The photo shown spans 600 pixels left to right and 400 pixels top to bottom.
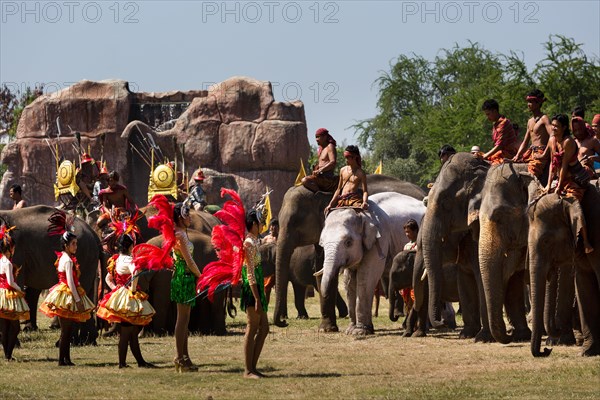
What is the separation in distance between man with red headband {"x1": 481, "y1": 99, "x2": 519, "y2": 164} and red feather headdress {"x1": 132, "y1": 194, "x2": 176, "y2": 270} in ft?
16.2

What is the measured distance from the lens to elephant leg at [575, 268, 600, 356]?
45.9ft

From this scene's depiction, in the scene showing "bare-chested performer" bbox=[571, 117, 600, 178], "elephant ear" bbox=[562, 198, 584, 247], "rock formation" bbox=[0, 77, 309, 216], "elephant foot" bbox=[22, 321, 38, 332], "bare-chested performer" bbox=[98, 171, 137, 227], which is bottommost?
"elephant foot" bbox=[22, 321, 38, 332]

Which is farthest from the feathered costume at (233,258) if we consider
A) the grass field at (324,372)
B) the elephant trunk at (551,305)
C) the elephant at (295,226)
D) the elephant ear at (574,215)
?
the elephant at (295,226)

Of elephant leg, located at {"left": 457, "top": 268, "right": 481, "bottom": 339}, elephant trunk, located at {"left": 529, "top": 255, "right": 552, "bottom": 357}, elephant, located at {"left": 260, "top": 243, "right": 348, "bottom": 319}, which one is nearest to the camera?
elephant trunk, located at {"left": 529, "top": 255, "right": 552, "bottom": 357}

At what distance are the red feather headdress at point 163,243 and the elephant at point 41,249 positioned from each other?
16.3 ft

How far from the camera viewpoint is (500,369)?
1338cm

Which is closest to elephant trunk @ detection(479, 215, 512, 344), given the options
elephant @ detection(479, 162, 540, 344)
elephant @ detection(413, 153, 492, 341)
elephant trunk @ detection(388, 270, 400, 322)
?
elephant @ detection(479, 162, 540, 344)

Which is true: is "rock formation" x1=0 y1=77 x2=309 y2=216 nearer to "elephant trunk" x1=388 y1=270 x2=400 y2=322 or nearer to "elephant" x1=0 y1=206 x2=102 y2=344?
"elephant trunk" x1=388 y1=270 x2=400 y2=322

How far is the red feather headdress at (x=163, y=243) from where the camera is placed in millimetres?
13945

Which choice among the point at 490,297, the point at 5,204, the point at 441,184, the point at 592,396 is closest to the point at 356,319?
the point at 441,184

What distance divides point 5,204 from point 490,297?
1308 inches

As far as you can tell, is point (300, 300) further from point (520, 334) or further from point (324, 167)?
point (520, 334)

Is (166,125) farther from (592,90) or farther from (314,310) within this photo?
(314,310)

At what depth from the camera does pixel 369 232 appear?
19.5 meters
